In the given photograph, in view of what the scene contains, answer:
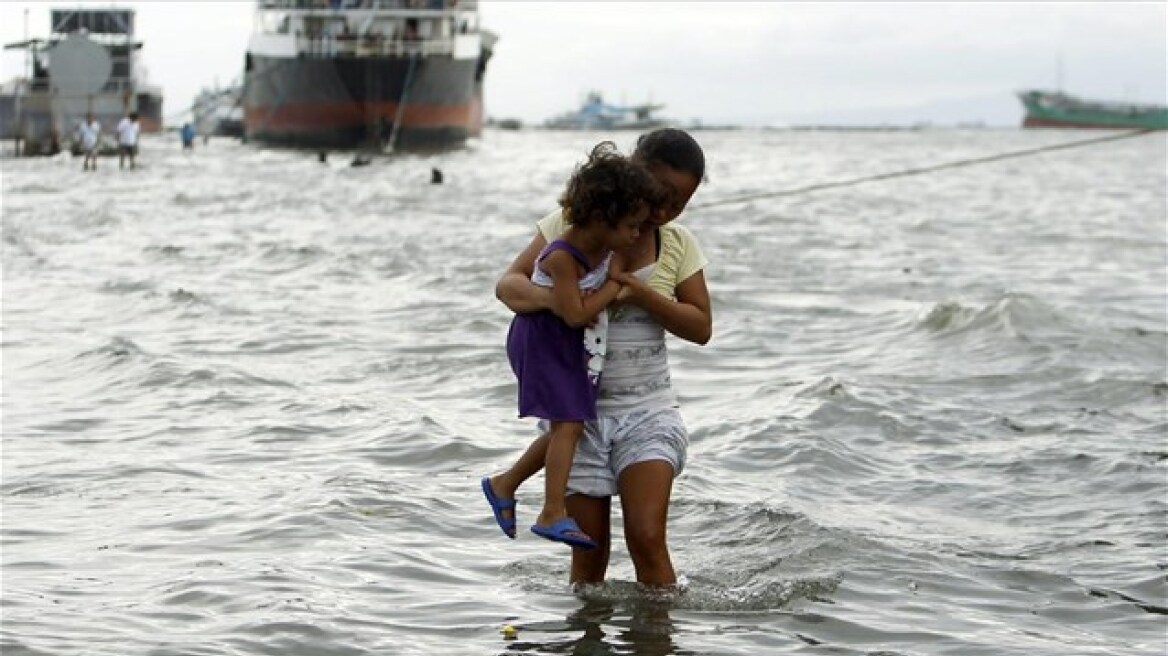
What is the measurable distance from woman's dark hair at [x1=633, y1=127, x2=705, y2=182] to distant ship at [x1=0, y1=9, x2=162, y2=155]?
46.6m

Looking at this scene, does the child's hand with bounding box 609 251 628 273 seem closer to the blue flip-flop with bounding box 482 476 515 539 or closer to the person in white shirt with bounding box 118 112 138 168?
the blue flip-flop with bounding box 482 476 515 539

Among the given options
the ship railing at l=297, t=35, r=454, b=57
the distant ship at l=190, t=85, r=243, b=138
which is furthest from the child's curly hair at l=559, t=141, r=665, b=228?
the distant ship at l=190, t=85, r=243, b=138

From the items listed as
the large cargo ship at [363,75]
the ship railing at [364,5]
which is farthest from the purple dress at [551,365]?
the ship railing at [364,5]

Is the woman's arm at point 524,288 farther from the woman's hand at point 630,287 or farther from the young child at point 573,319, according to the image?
the woman's hand at point 630,287

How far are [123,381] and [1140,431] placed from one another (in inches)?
217

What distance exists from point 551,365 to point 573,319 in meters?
0.18

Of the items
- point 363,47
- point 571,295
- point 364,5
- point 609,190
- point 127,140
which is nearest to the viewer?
point 609,190

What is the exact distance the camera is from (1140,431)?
33.8 ft

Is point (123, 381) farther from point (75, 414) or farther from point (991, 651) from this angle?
point (991, 651)

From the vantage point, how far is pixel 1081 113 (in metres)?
146

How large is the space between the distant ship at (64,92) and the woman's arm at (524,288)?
152 ft

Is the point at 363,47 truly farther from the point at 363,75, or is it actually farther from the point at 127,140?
the point at 127,140

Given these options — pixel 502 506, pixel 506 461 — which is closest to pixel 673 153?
pixel 502 506

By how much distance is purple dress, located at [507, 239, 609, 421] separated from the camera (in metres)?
5.37
